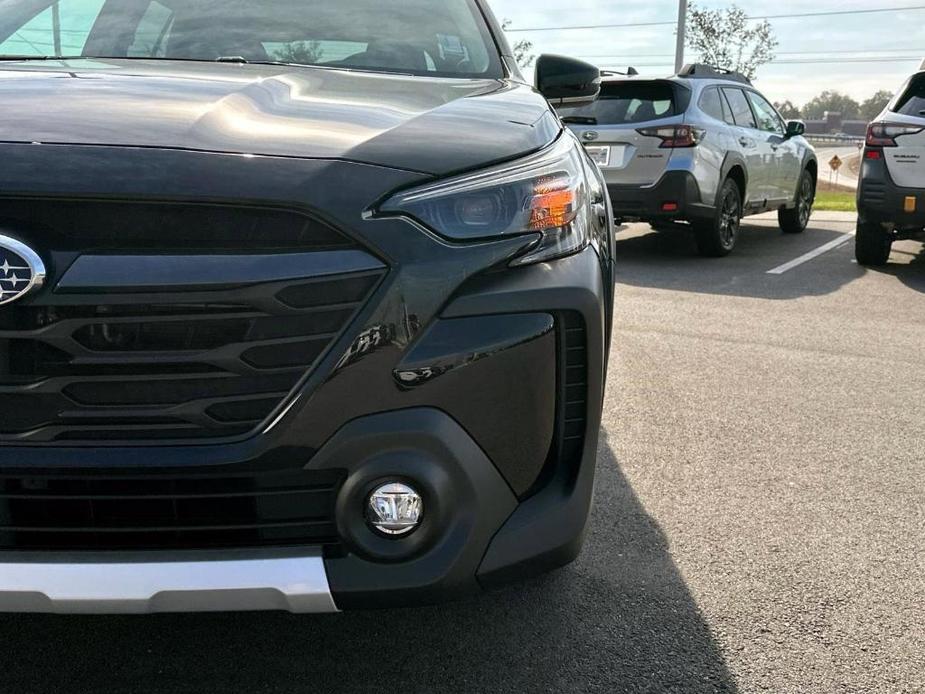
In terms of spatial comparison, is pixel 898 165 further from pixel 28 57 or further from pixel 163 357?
pixel 163 357

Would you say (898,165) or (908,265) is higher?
(898,165)

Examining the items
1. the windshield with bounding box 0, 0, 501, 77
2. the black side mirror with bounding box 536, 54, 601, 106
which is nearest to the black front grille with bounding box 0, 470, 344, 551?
the windshield with bounding box 0, 0, 501, 77

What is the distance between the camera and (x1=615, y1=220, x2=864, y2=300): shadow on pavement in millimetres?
7113

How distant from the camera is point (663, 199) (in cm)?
800

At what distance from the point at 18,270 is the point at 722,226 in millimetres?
7823

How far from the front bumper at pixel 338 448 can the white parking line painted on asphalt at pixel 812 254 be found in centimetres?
662

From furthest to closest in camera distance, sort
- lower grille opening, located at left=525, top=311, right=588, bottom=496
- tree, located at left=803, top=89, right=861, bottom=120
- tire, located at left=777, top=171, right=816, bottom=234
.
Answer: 1. tree, located at left=803, top=89, right=861, bottom=120
2. tire, located at left=777, top=171, right=816, bottom=234
3. lower grille opening, located at left=525, top=311, right=588, bottom=496

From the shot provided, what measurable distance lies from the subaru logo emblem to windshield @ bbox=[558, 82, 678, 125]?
6.99 meters

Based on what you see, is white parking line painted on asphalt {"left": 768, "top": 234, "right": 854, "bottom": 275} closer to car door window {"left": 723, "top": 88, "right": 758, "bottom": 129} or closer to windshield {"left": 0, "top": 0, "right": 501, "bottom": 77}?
car door window {"left": 723, "top": 88, "right": 758, "bottom": 129}

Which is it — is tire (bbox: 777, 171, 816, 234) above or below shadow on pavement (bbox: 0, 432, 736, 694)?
below

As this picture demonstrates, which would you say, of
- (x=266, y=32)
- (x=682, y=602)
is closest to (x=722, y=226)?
(x=266, y=32)

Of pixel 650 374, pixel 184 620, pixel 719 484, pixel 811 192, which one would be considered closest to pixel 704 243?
pixel 811 192

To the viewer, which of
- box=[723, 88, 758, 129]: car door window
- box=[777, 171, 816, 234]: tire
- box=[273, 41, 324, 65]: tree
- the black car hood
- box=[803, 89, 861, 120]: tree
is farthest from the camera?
box=[803, 89, 861, 120]: tree

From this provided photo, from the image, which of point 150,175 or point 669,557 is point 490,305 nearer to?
point 150,175
